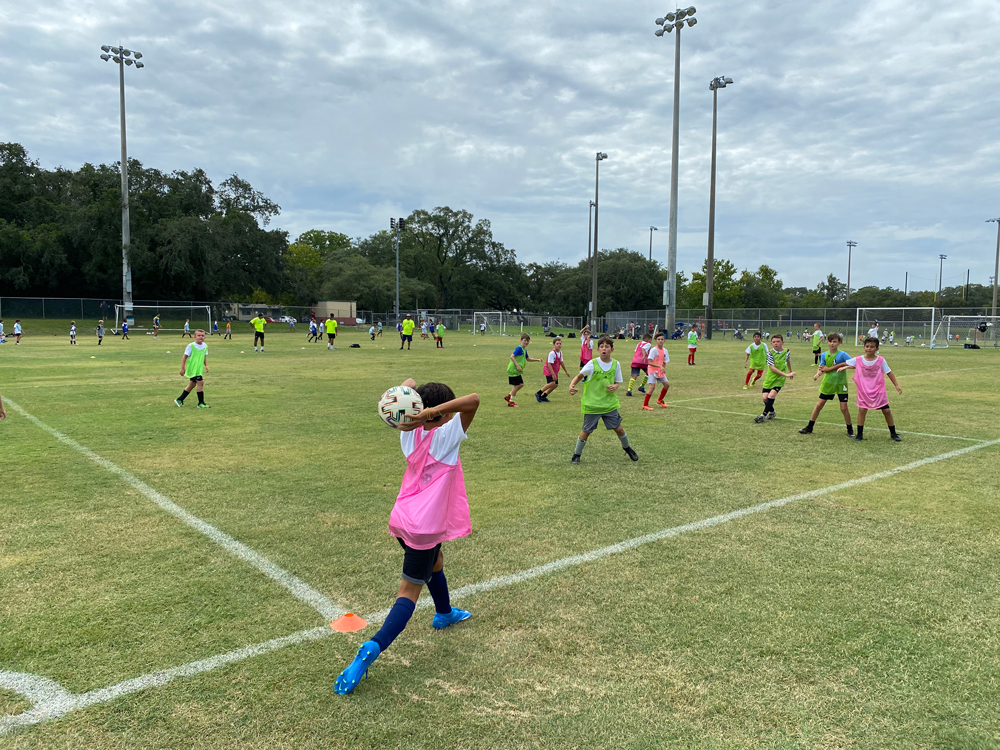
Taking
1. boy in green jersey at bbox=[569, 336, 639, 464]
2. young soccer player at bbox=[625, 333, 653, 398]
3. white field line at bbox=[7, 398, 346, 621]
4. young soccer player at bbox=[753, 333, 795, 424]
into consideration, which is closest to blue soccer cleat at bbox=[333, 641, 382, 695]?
white field line at bbox=[7, 398, 346, 621]

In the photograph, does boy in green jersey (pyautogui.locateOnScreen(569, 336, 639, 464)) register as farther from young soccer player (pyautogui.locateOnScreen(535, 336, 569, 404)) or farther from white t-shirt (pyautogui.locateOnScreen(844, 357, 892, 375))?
young soccer player (pyautogui.locateOnScreen(535, 336, 569, 404))

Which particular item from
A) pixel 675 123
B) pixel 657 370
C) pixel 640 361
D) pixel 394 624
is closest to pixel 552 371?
pixel 657 370

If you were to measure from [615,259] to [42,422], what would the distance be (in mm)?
86909

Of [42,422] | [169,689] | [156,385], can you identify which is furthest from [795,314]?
[169,689]

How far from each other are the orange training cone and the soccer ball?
Result: 5.07ft

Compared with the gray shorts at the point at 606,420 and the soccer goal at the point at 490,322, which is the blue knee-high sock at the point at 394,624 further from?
the soccer goal at the point at 490,322

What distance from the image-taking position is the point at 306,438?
10234 millimetres

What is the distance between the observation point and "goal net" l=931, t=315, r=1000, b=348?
41.8 metres

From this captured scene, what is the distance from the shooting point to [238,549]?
538 cm

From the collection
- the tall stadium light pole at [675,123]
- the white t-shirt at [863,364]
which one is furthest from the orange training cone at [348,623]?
the tall stadium light pole at [675,123]

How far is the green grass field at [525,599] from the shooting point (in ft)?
10.4

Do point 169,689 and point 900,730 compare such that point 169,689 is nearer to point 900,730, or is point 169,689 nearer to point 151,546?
point 151,546

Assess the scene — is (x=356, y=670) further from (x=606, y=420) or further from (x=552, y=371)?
(x=552, y=371)

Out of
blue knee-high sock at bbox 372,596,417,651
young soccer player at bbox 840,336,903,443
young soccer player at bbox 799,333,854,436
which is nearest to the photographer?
blue knee-high sock at bbox 372,596,417,651
